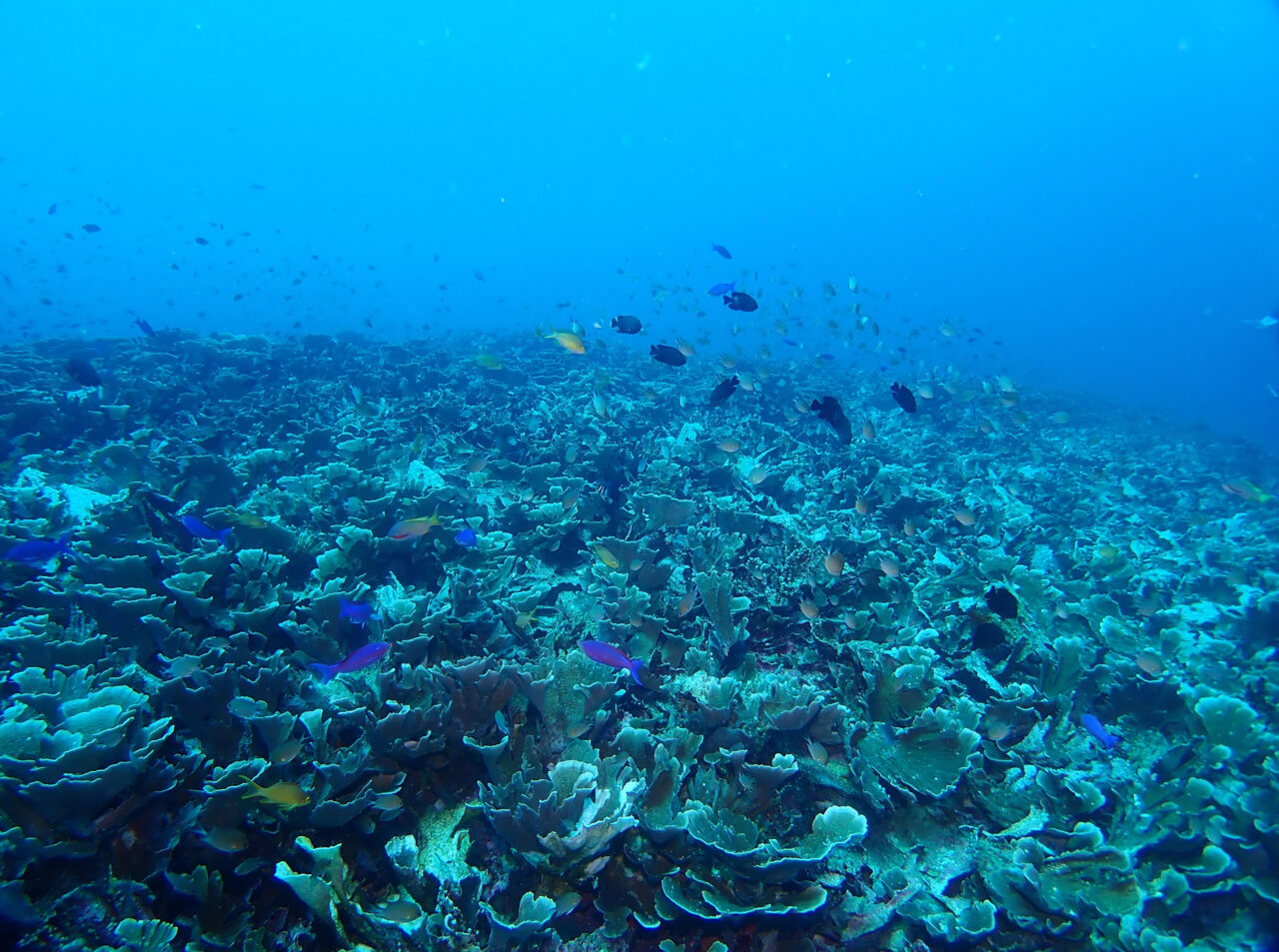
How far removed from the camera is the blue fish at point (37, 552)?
175 inches

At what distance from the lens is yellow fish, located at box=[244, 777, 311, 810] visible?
270 centimetres

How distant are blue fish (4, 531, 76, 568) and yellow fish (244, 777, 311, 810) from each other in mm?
3446

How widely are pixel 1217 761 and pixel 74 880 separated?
7487mm

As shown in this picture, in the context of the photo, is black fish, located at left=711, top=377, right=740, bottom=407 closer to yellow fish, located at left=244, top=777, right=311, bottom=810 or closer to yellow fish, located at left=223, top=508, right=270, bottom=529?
yellow fish, located at left=223, top=508, right=270, bottom=529

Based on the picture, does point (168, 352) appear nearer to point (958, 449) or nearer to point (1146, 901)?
point (1146, 901)

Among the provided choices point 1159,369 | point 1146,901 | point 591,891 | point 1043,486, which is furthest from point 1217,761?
point 1159,369

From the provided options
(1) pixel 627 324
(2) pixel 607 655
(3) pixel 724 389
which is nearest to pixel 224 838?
(2) pixel 607 655

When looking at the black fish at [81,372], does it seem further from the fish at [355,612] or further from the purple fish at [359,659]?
the purple fish at [359,659]

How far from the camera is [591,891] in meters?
3.17

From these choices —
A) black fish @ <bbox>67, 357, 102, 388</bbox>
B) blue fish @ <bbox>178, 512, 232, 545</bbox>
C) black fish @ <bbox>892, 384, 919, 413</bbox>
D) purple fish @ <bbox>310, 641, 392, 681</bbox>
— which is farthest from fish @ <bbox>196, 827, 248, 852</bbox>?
black fish @ <bbox>67, 357, 102, 388</bbox>

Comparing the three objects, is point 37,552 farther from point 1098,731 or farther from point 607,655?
point 1098,731

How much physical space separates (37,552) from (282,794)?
3.89 m

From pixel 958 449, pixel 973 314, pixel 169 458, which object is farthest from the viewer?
pixel 973 314

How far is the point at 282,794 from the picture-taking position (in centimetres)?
272
